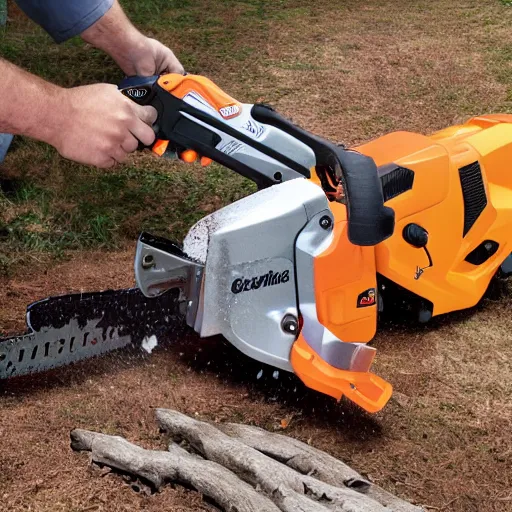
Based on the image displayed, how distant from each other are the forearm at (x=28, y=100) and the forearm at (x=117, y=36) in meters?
0.89

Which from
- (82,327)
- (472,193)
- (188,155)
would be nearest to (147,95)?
(188,155)

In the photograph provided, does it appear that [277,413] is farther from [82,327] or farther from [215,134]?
[215,134]

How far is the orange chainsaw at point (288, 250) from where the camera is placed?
117 inches

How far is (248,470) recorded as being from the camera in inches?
99.7

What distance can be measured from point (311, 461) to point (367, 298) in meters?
0.78

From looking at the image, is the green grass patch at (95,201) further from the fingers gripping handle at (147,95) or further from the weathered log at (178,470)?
the weathered log at (178,470)

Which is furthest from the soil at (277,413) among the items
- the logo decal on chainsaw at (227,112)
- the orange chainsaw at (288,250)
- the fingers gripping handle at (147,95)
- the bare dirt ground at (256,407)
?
the logo decal on chainsaw at (227,112)

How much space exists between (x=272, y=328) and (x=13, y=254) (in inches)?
68.3

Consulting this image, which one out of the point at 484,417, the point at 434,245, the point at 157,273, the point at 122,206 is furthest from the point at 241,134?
the point at 122,206

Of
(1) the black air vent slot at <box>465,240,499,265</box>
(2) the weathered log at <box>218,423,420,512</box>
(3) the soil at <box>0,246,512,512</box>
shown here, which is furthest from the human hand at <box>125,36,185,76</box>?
(2) the weathered log at <box>218,423,420,512</box>

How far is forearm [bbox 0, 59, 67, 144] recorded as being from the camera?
288 centimetres

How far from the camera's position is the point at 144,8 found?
769 cm

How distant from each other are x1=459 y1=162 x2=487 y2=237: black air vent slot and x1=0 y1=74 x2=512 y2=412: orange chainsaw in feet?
0.12

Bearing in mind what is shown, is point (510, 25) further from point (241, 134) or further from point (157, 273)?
point (157, 273)
